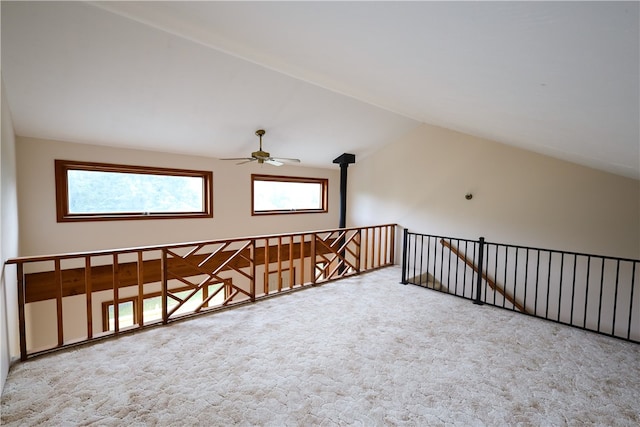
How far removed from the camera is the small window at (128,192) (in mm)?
4418

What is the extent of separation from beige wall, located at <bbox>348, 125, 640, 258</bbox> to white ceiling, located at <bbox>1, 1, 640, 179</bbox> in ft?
4.59

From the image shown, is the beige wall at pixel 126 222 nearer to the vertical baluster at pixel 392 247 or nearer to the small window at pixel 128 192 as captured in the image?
the small window at pixel 128 192

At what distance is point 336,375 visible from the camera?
2.28 meters

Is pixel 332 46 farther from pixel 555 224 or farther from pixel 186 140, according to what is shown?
pixel 555 224

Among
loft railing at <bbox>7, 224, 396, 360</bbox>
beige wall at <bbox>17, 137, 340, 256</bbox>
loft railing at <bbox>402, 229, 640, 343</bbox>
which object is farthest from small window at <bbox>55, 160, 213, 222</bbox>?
loft railing at <bbox>402, 229, 640, 343</bbox>

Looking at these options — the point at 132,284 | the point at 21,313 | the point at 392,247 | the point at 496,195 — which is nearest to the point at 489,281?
the point at 496,195

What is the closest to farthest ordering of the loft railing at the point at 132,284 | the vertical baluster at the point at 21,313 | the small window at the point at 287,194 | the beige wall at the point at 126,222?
the vertical baluster at the point at 21,313
the loft railing at the point at 132,284
the beige wall at the point at 126,222
the small window at the point at 287,194

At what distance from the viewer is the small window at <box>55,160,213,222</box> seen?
14.5 feet

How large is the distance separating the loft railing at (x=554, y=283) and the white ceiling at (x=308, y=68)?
1821 mm

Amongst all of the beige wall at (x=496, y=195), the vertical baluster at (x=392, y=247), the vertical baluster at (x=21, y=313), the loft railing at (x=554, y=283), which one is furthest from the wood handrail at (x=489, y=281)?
the vertical baluster at (x=21, y=313)

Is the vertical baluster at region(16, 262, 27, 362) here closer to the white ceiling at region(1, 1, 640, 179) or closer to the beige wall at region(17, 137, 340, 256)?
the white ceiling at region(1, 1, 640, 179)

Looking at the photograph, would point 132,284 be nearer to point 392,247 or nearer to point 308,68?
point 308,68

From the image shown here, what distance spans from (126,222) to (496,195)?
648cm

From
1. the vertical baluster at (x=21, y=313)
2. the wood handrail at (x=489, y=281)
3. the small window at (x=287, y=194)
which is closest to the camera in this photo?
the vertical baluster at (x=21, y=313)
